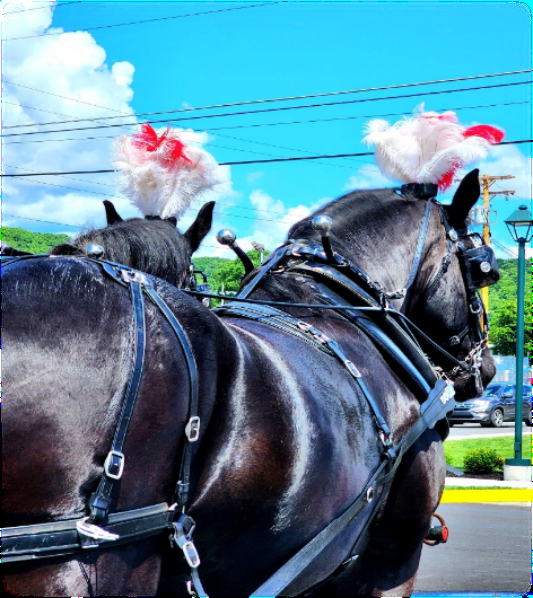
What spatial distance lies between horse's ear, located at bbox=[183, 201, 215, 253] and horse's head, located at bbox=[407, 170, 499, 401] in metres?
1.36

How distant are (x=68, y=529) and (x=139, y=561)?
0.26m

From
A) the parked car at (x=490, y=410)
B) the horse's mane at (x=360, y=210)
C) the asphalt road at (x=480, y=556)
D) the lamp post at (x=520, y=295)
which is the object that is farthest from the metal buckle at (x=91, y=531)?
the parked car at (x=490, y=410)

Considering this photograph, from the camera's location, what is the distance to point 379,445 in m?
2.77

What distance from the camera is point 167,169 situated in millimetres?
4145

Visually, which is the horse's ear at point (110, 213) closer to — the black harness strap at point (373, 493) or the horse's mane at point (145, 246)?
the horse's mane at point (145, 246)

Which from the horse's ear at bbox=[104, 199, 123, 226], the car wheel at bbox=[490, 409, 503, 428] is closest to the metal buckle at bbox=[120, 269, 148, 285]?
the horse's ear at bbox=[104, 199, 123, 226]

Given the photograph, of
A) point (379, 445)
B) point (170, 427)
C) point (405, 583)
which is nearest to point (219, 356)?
point (170, 427)

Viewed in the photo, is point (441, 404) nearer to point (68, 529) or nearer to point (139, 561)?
point (139, 561)

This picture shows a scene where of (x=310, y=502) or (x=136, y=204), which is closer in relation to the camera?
(x=310, y=502)

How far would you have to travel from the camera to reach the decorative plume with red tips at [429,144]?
3820 mm

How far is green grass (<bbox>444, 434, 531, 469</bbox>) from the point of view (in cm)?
1337

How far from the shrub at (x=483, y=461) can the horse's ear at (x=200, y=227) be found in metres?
9.50

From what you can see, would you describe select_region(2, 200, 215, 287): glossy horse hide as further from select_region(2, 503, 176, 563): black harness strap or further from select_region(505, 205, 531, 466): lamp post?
select_region(505, 205, 531, 466): lamp post

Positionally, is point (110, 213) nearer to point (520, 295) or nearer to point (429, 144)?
point (429, 144)
